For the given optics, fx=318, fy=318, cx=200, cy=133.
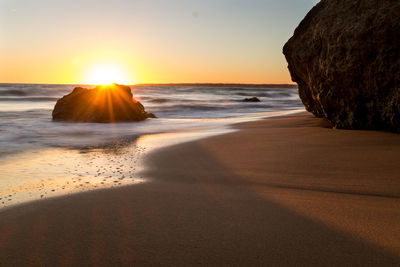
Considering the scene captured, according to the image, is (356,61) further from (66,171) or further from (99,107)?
(99,107)

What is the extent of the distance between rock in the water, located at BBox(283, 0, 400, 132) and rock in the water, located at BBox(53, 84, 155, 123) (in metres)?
5.92

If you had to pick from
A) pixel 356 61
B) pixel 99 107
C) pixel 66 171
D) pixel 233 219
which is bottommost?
pixel 66 171

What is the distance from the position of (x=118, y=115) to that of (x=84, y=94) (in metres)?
1.68

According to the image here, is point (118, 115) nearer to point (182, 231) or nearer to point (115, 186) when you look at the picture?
point (115, 186)

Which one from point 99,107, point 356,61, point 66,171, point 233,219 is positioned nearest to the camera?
point 233,219

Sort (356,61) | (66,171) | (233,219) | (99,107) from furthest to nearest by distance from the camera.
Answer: (99,107), (356,61), (66,171), (233,219)

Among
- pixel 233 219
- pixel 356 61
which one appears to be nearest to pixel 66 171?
pixel 233 219

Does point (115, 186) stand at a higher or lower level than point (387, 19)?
lower

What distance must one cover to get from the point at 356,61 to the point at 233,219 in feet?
10.2

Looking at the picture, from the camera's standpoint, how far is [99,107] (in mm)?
9344

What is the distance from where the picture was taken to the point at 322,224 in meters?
1.63

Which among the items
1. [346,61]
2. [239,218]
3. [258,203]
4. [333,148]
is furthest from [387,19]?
[239,218]

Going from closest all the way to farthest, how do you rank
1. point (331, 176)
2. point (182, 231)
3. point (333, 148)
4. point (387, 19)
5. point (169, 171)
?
point (182, 231) < point (331, 176) < point (169, 171) < point (333, 148) < point (387, 19)

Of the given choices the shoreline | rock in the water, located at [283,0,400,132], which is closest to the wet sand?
the shoreline
